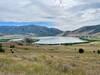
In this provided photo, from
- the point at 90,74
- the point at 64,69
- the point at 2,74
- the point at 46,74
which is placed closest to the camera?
the point at 2,74

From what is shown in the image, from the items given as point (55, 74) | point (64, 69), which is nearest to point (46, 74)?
point (55, 74)

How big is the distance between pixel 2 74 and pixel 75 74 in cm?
433

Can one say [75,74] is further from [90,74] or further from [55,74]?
[55,74]

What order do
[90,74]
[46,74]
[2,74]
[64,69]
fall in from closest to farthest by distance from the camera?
1. [2,74]
2. [46,74]
3. [90,74]
4. [64,69]

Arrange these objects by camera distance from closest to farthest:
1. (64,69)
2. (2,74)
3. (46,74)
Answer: (2,74) < (46,74) < (64,69)

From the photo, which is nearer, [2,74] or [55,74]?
[2,74]

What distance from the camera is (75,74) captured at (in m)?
14.0

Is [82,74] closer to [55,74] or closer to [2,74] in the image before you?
[55,74]

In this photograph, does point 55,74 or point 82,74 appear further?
point 82,74

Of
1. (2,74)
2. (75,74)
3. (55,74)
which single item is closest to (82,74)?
(75,74)

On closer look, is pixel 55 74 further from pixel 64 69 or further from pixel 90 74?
pixel 64 69

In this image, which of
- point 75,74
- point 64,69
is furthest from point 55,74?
point 64,69

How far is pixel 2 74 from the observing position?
36.1ft

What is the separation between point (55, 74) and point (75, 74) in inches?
75.1
